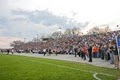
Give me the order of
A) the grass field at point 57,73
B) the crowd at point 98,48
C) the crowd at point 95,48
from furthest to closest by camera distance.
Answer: the crowd at point 95,48 < the crowd at point 98,48 < the grass field at point 57,73

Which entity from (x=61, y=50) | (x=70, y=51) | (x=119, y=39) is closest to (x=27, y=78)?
(x=119, y=39)

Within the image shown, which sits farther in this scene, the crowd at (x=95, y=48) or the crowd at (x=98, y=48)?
the crowd at (x=95, y=48)

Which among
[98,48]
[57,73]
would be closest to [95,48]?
[98,48]

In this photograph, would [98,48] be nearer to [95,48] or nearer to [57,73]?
[95,48]

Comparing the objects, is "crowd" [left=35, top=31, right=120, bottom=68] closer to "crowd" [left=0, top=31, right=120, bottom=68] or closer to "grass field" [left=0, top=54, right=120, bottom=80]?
"crowd" [left=0, top=31, right=120, bottom=68]

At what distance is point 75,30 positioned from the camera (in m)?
159

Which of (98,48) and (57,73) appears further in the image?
(98,48)

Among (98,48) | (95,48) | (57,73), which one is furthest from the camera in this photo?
(95,48)

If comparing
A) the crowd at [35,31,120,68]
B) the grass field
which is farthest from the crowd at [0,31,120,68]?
the grass field

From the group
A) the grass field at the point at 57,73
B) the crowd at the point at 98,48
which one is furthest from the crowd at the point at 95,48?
the grass field at the point at 57,73

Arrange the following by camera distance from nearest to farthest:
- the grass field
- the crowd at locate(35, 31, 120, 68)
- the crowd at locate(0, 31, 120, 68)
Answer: the grass field
the crowd at locate(35, 31, 120, 68)
the crowd at locate(0, 31, 120, 68)

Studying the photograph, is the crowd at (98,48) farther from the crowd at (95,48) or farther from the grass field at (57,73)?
the grass field at (57,73)

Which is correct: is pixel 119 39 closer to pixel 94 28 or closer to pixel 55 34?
pixel 94 28

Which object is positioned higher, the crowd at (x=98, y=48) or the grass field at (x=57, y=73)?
the crowd at (x=98, y=48)
